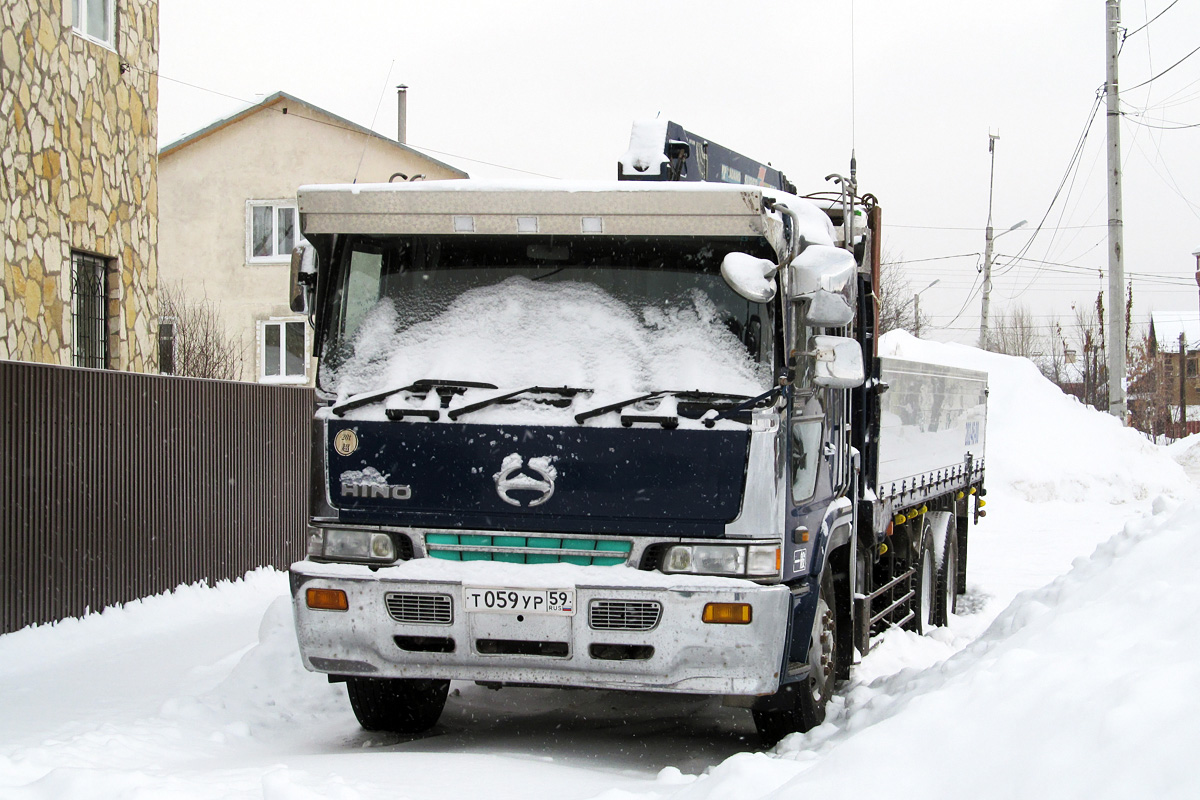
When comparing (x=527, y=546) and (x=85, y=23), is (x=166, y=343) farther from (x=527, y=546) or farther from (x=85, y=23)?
(x=527, y=546)

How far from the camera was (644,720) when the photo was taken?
7180 millimetres

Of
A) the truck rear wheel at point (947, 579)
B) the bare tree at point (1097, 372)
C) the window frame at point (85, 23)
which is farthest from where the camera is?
the bare tree at point (1097, 372)

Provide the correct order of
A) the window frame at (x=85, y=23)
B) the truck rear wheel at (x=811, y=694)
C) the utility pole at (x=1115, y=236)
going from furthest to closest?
1. the utility pole at (x=1115, y=236)
2. the window frame at (x=85, y=23)
3. the truck rear wheel at (x=811, y=694)

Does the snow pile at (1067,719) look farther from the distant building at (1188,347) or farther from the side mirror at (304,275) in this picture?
the distant building at (1188,347)

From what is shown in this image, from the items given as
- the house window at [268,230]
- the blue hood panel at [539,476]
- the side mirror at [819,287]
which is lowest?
the blue hood panel at [539,476]

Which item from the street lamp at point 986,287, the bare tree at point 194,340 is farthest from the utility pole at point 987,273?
the bare tree at point 194,340

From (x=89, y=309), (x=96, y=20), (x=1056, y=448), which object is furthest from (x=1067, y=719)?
(x=1056, y=448)

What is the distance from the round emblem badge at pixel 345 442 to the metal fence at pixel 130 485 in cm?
389

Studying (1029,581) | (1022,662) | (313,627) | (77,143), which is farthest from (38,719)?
(1029,581)

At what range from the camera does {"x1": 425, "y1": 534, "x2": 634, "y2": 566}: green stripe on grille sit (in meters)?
5.59

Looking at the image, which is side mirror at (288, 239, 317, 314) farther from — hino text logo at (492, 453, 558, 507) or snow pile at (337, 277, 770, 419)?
hino text logo at (492, 453, 558, 507)

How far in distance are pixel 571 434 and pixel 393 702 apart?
1967mm

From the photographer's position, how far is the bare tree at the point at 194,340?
22562mm

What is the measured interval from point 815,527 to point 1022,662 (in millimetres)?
1692
